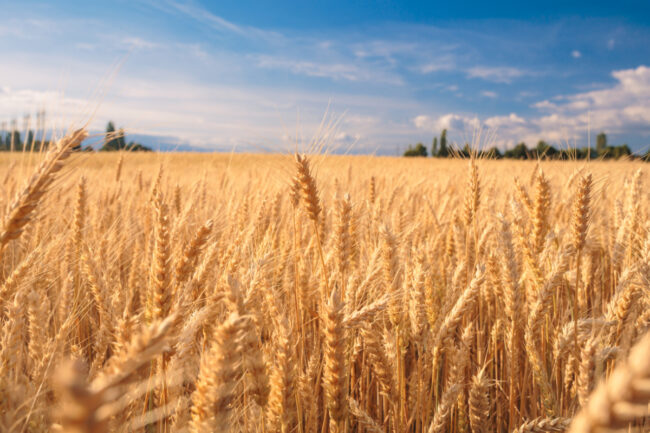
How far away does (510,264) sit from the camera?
1.53 meters

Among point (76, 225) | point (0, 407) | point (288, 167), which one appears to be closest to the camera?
point (0, 407)

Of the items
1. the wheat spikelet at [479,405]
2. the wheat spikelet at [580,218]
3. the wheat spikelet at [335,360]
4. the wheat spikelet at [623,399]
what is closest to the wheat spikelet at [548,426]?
the wheat spikelet at [479,405]

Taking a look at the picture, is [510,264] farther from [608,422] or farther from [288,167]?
[608,422]

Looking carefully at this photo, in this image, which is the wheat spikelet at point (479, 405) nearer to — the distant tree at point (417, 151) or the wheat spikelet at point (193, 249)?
the wheat spikelet at point (193, 249)

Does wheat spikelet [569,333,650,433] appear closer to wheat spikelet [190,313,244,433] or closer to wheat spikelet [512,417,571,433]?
wheat spikelet [190,313,244,433]

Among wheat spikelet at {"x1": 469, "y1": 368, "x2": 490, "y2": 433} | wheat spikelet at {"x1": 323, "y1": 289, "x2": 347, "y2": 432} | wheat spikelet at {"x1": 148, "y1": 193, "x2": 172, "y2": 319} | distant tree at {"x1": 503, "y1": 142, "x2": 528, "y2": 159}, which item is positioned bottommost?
wheat spikelet at {"x1": 469, "y1": 368, "x2": 490, "y2": 433}

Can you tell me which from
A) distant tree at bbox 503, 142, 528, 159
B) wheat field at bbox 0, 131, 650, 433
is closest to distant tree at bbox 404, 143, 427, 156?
distant tree at bbox 503, 142, 528, 159

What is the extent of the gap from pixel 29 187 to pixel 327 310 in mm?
847

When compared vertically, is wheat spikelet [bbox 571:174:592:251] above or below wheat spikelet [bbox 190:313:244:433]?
above

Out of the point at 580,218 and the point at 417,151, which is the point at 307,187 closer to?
the point at 580,218

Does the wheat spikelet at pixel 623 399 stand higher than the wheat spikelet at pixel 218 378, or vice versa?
the wheat spikelet at pixel 623 399

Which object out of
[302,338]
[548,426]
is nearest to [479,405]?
[548,426]

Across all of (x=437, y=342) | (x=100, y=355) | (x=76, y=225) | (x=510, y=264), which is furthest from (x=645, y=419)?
(x=76, y=225)

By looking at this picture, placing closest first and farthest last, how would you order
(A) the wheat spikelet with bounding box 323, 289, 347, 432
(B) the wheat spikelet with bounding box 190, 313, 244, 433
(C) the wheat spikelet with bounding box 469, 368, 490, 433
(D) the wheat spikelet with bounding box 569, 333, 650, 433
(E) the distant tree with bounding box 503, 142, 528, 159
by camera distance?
1. (D) the wheat spikelet with bounding box 569, 333, 650, 433
2. (B) the wheat spikelet with bounding box 190, 313, 244, 433
3. (A) the wheat spikelet with bounding box 323, 289, 347, 432
4. (C) the wheat spikelet with bounding box 469, 368, 490, 433
5. (E) the distant tree with bounding box 503, 142, 528, 159
